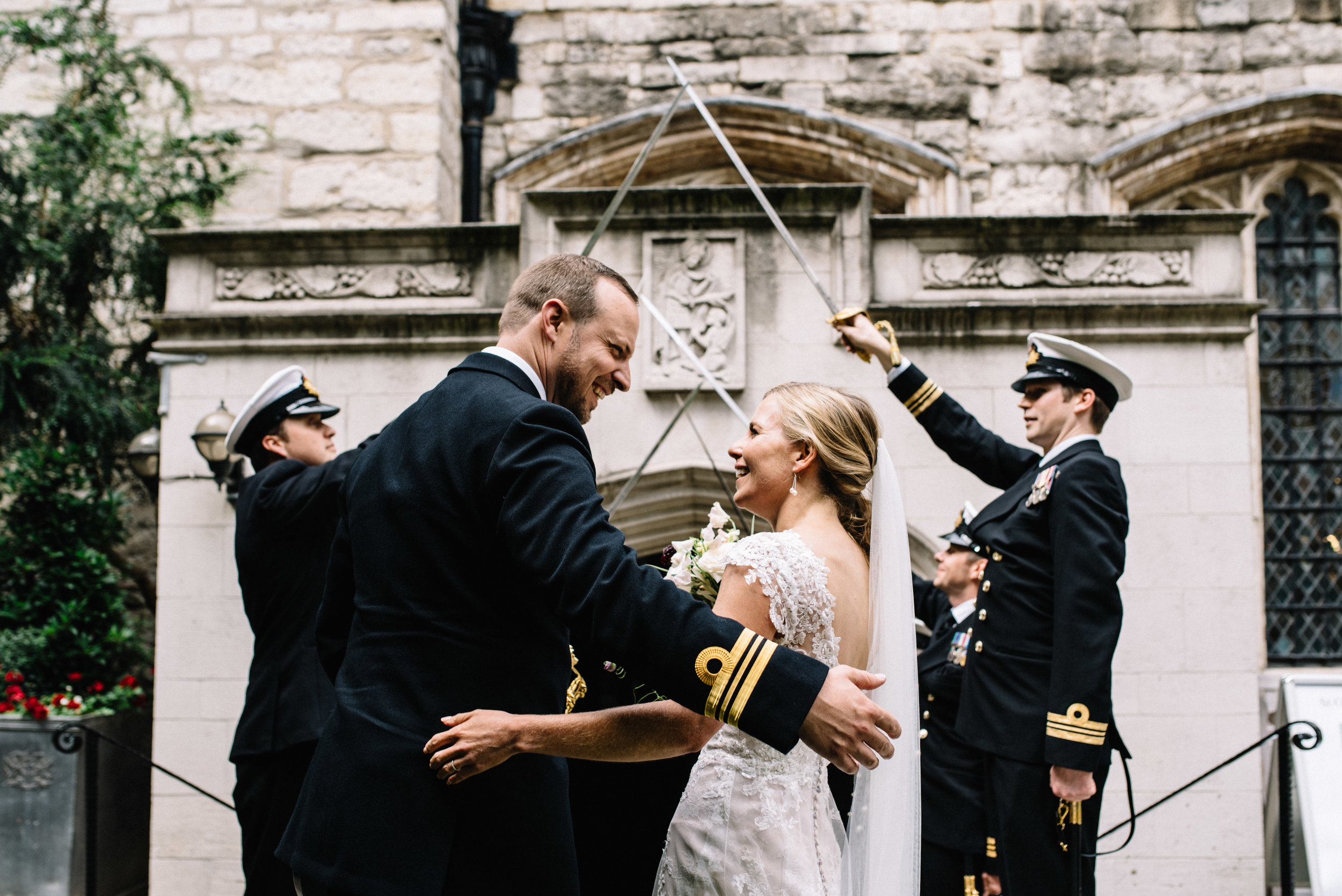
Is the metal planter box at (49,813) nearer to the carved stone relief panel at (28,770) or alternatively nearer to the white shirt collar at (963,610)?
the carved stone relief panel at (28,770)

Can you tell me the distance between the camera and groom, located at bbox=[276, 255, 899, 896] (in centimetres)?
153

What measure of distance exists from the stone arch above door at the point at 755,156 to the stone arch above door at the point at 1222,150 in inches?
46.7

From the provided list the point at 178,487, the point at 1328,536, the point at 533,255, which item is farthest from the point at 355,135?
the point at 1328,536

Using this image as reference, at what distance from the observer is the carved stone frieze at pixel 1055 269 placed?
4926 mm

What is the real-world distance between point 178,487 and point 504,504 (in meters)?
4.12

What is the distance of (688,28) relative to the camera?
7035 mm

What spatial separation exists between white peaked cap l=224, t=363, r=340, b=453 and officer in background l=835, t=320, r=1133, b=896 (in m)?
2.56

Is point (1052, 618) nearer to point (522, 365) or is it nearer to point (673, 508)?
point (522, 365)

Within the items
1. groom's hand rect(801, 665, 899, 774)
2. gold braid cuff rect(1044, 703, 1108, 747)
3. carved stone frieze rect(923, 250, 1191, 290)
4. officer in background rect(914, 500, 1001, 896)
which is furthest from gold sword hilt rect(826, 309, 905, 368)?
groom's hand rect(801, 665, 899, 774)

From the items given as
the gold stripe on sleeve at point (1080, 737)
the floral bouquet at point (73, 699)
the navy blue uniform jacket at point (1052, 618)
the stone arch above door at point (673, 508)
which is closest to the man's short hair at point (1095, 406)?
the navy blue uniform jacket at point (1052, 618)

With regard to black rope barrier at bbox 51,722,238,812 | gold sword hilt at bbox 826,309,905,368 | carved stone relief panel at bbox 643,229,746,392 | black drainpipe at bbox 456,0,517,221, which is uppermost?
black drainpipe at bbox 456,0,517,221

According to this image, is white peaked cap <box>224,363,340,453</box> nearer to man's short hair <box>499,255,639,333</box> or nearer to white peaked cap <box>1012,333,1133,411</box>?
man's short hair <box>499,255,639,333</box>

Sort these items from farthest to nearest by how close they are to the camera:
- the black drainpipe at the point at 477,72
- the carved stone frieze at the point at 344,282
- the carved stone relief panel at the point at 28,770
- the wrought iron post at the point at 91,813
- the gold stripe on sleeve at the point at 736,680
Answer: the black drainpipe at the point at 477,72, the carved stone frieze at the point at 344,282, the carved stone relief panel at the point at 28,770, the wrought iron post at the point at 91,813, the gold stripe on sleeve at the point at 736,680

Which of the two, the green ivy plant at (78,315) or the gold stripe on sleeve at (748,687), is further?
the green ivy plant at (78,315)
